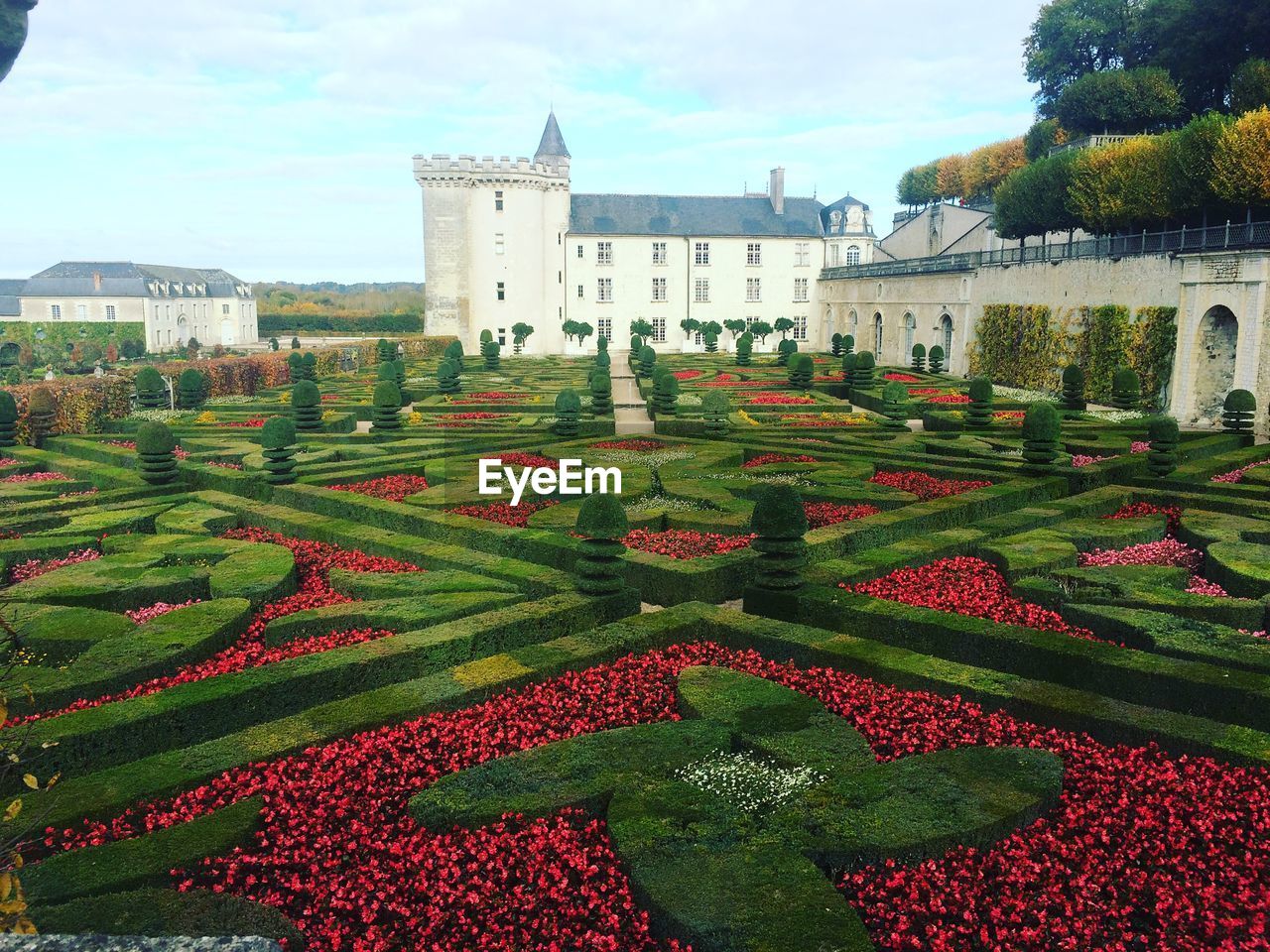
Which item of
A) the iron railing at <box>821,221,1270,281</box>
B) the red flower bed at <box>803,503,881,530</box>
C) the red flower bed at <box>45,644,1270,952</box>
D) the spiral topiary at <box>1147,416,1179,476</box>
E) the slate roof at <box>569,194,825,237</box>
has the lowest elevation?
the red flower bed at <box>45,644,1270,952</box>

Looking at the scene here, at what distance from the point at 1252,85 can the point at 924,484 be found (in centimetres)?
3196

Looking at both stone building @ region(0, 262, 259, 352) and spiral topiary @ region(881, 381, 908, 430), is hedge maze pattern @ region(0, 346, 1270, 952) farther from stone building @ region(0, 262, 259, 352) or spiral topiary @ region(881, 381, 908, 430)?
stone building @ region(0, 262, 259, 352)

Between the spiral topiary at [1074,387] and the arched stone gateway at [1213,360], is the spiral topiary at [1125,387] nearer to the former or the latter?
the spiral topiary at [1074,387]

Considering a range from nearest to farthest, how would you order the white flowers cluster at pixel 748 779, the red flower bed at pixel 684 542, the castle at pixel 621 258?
the white flowers cluster at pixel 748 779 < the red flower bed at pixel 684 542 < the castle at pixel 621 258

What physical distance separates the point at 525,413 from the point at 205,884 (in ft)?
73.5

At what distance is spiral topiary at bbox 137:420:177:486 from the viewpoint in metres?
16.0

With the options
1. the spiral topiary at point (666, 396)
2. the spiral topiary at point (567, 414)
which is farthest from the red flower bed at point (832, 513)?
the spiral topiary at point (666, 396)

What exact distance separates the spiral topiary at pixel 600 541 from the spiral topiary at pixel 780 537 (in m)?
1.60

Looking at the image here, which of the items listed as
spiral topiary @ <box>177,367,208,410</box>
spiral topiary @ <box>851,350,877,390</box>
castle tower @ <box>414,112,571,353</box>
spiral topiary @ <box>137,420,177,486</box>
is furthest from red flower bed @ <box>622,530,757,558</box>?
castle tower @ <box>414,112,571,353</box>

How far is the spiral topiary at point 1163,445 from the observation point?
642 inches

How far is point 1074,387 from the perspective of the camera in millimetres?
25828

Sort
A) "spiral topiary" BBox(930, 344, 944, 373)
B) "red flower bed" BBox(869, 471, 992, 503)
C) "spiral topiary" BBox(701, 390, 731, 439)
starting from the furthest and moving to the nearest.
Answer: "spiral topiary" BBox(930, 344, 944, 373) → "spiral topiary" BBox(701, 390, 731, 439) → "red flower bed" BBox(869, 471, 992, 503)

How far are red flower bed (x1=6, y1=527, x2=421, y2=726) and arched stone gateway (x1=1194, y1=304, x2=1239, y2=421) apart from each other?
26336 mm

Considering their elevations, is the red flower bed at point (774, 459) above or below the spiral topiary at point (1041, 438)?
below
